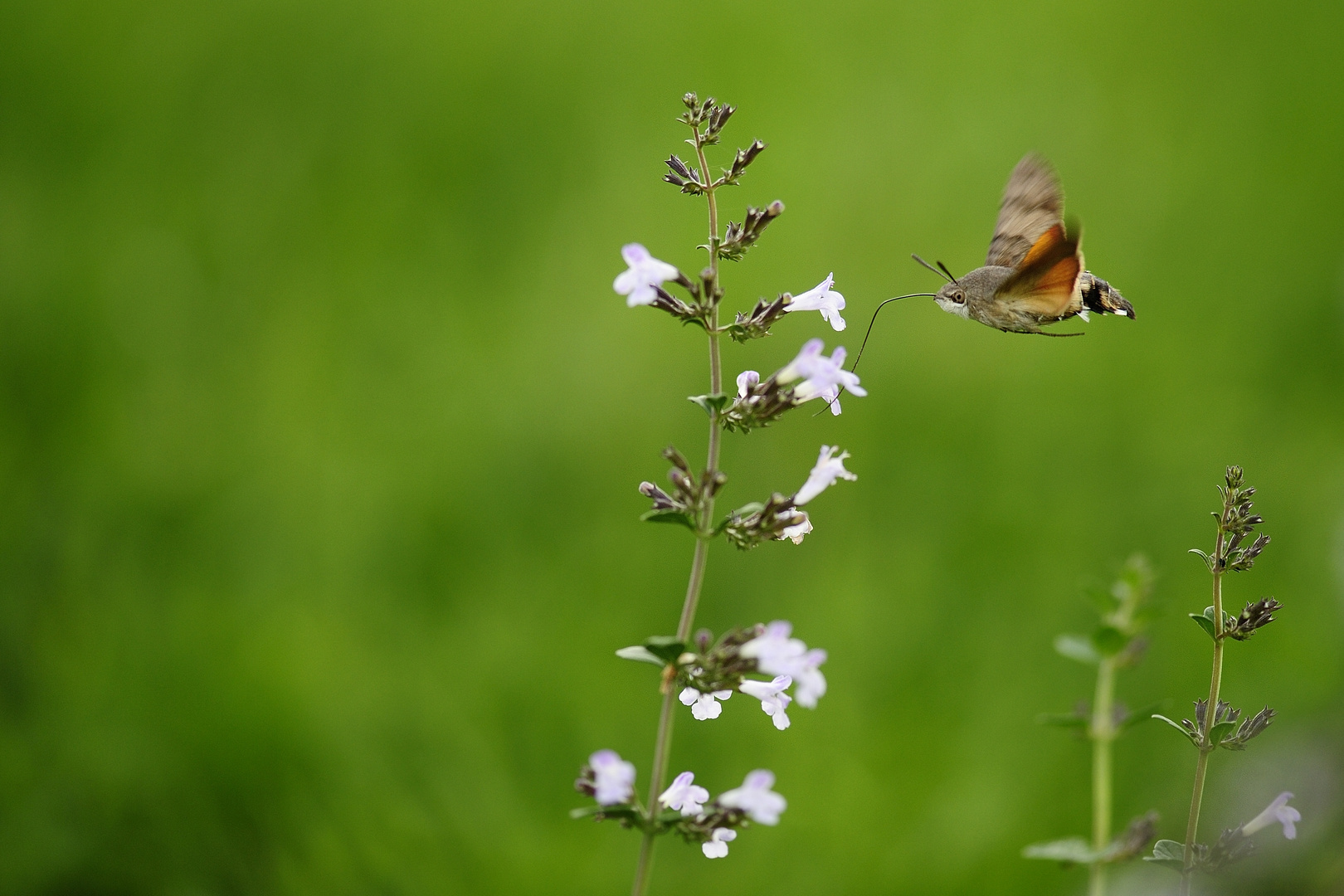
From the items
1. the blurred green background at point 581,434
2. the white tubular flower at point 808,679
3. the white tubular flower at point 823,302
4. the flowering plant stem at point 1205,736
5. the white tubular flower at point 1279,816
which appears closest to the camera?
the white tubular flower at point 808,679

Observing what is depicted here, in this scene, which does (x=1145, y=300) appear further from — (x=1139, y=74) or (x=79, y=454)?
(x=79, y=454)

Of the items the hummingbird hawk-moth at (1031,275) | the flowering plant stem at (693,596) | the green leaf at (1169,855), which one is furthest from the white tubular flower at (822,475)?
the green leaf at (1169,855)

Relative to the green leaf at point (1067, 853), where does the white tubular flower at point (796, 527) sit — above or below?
above

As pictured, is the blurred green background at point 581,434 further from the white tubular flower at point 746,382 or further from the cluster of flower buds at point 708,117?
the cluster of flower buds at point 708,117

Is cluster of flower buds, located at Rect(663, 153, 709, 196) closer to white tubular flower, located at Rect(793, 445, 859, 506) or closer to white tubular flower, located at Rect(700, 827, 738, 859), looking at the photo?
white tubular flower, located at Rect(793, 445, 859, 506)

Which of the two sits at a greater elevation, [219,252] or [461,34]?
[461,34]

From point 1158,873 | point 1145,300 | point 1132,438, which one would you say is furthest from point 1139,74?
point 1158,873

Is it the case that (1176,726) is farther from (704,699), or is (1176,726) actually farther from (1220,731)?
(704,699)
